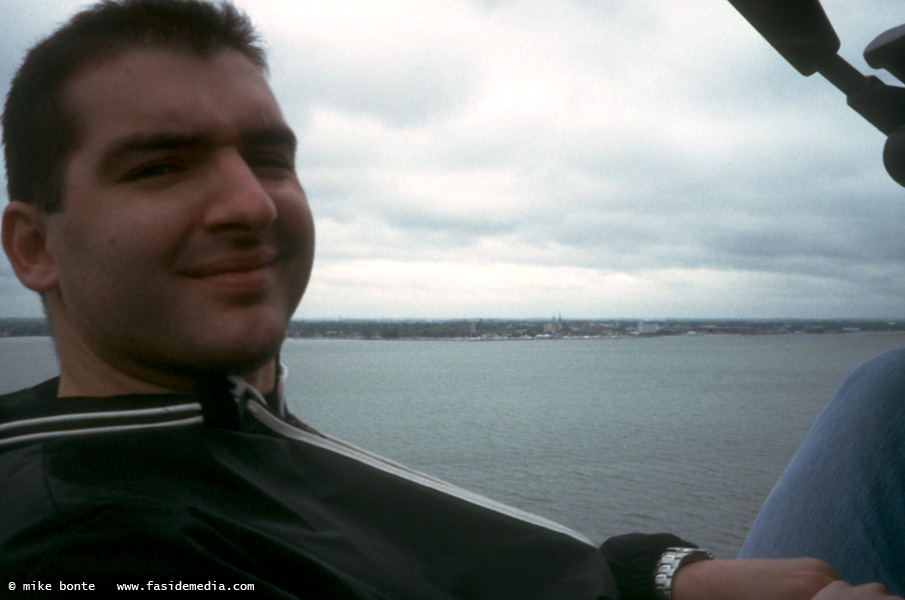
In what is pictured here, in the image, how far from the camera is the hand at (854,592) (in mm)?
1020

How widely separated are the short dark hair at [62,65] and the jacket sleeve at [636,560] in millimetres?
1400

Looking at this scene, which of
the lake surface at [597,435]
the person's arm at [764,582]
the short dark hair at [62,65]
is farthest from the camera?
the lake surface at [597,435]

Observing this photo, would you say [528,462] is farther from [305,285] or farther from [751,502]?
[305,285]

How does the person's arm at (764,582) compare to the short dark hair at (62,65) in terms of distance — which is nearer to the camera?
the person's arm at (764,582)

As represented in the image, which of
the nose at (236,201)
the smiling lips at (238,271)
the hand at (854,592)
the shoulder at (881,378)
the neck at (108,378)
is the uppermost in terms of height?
the nose at (236,201)

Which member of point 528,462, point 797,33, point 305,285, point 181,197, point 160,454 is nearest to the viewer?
point 797,33

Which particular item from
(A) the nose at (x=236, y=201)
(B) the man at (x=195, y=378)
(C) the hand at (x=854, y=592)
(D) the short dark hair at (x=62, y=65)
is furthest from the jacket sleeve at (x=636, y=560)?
(D) the short dark hair at (x=62, y=65)

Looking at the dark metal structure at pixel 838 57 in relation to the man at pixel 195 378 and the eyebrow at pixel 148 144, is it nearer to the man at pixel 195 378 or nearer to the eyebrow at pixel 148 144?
the man at pixel 195 378

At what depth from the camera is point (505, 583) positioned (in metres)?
1.26

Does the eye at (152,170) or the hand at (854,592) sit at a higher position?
the eye at (152,170)

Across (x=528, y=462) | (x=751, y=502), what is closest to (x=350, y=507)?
(x=751, y=502)

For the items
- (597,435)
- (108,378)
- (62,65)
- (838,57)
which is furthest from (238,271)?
(597,435)

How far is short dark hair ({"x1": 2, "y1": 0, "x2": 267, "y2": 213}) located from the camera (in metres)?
1.20

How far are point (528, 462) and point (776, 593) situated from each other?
2395 centimetres
